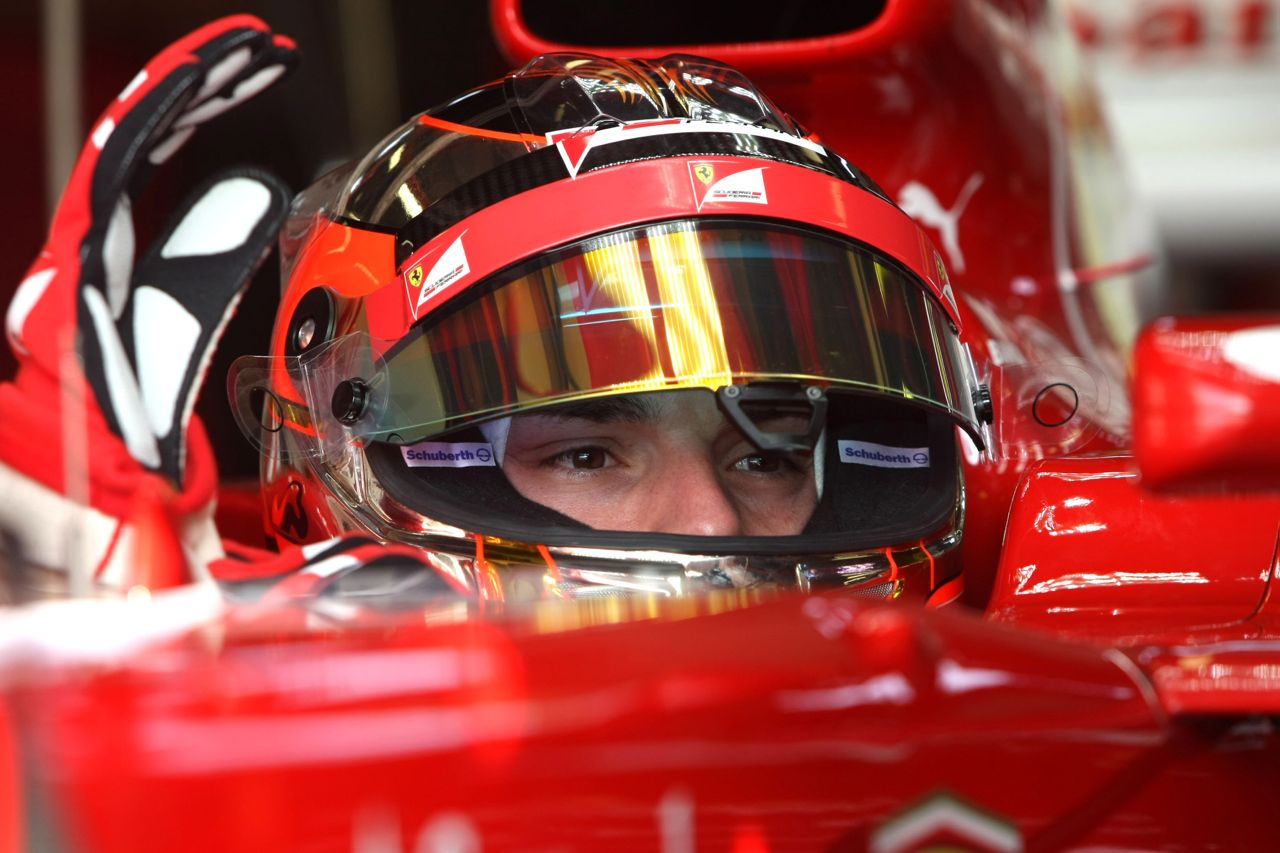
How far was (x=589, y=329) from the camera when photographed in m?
1.21

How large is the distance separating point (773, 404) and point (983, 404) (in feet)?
0.77

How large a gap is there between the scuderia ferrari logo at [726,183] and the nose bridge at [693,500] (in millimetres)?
228

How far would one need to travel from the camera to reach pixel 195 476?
3.25 ft

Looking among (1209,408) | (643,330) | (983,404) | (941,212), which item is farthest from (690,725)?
(941,212)

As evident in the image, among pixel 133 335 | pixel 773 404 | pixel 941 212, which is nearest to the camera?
pixel 133 335

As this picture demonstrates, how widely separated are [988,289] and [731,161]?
0.83m

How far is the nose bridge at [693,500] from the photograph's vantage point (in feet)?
4.13

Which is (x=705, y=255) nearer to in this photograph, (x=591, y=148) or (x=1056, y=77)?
(x=591, y=148)

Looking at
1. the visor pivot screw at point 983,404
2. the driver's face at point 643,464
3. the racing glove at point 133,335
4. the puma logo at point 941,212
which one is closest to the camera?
the racing glove at point 133,335

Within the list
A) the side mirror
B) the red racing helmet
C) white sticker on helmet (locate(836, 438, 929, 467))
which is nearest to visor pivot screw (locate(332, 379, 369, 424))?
the red racing helmet

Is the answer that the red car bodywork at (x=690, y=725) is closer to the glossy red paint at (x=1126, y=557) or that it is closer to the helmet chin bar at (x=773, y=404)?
the glossy red paint at (x=1126, y=557)

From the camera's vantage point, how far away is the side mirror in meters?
0.71

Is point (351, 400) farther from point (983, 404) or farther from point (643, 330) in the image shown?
point (983, 404)

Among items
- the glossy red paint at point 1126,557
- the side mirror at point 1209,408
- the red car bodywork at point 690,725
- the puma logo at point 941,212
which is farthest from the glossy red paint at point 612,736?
the puma logo at point 941,212
